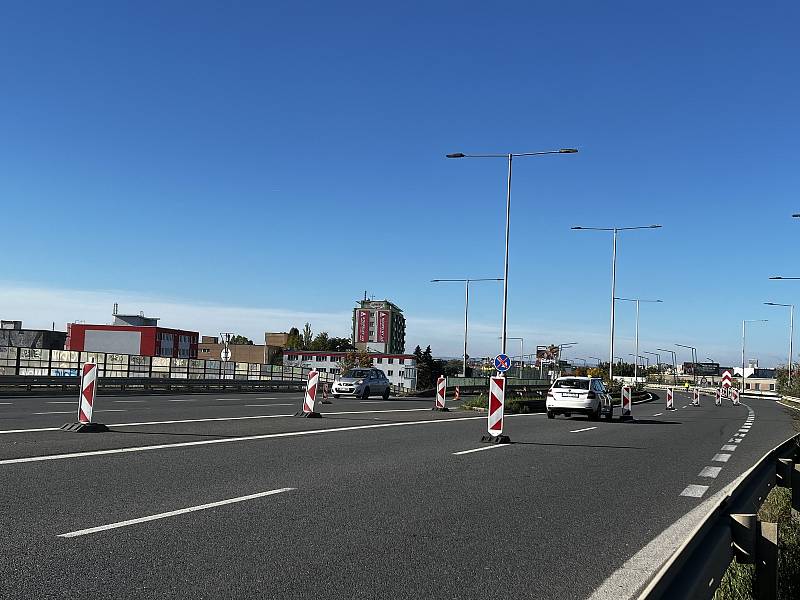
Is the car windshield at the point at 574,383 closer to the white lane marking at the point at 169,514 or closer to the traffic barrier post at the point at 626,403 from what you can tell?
the traffic barrier post at the point at 626,403

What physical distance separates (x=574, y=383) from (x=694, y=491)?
18546mm

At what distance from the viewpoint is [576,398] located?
28984 mm

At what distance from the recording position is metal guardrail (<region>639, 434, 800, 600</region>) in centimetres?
410

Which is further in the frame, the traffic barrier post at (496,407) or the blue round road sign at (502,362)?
the blue round road sign at (502,362)

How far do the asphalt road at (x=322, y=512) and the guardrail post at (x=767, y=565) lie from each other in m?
1.10

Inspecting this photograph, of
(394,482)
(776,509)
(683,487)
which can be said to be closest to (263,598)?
(394,482)

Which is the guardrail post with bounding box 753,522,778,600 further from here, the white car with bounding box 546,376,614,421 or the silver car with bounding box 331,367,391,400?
the silver car with bounding box 331,367,391,400

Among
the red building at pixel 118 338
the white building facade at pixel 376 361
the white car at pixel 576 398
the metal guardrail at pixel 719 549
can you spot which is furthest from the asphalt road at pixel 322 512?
the white building facade at pixel 376 361

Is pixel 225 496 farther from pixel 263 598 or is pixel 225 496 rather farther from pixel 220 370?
pixel 220 370

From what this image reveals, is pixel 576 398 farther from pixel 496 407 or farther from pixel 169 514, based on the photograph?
pixel 169 514

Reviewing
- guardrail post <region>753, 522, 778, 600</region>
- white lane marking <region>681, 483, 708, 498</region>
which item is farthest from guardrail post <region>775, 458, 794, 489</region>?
guardrail post <region>753, 522, 778, 600</region>

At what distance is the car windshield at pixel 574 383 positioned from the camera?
29.5 m

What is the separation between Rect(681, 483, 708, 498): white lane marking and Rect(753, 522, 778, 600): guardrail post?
5427 mm

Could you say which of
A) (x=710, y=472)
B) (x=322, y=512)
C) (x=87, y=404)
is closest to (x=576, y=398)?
(x=710, y=472)
